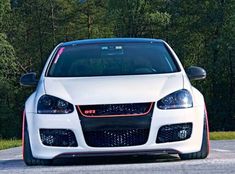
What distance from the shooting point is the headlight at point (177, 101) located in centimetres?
793

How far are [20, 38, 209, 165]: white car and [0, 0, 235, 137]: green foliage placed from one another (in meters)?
42.3

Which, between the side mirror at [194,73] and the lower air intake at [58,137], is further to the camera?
the side mirror at [194,73]

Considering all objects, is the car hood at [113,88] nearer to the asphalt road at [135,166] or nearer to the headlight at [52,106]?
the headlight at [52,106]

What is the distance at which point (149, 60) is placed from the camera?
9203 millimetres

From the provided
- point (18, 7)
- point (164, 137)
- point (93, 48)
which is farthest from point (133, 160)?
point (18, 7)

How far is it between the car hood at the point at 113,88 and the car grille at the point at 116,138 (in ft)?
1.03

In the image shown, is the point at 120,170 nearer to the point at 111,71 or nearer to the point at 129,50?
the point at 111,71

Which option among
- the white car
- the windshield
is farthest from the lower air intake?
the windshield

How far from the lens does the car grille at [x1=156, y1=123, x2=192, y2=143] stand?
26.0ft

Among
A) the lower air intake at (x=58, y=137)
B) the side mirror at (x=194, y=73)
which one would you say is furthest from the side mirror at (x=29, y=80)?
the side mirror at (x=194, y=73)

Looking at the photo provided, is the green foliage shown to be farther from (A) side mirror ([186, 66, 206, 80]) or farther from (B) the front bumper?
(B) the front bumper

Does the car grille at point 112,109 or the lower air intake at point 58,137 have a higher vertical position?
the car grille at point 112,109

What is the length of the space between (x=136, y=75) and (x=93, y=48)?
109 cm

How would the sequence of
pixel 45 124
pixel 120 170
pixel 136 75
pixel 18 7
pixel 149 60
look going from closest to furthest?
pixel 120 170, pixel 45 124, pixel 136 75, pixel 149 60, pixel 18 7
